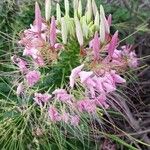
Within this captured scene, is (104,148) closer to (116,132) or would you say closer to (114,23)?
(116,132)

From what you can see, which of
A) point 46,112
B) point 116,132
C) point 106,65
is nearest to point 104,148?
point 116,132

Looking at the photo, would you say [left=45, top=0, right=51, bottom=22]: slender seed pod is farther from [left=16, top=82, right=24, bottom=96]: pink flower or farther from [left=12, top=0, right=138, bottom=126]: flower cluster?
[left=16, top=82, right=24, bottom=96]: pink flower

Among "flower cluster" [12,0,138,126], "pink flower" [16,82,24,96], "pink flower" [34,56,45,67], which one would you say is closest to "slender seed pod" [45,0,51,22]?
"flower cluster" [12,0,138,126]

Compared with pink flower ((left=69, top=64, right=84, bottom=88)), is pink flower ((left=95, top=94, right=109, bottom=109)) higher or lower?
lower

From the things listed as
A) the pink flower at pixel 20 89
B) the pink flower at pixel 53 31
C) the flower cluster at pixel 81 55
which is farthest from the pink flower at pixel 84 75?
the pink flower at pixel 20 89

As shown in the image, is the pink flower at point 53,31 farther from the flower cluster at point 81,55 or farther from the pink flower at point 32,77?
the pink flower at point 32,77

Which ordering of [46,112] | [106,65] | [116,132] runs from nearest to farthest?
[106,65]
[46,112]
[116,132]
